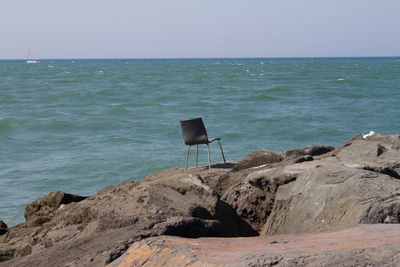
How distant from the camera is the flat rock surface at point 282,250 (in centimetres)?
188

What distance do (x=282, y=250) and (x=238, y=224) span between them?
198 cm

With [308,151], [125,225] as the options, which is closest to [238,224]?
[125,225]

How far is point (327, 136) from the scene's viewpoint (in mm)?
14891

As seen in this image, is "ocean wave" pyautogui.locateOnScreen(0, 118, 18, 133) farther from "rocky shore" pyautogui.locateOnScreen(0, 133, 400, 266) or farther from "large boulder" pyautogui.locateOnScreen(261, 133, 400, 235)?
"large boulder" pyautogui.locateOnScreen(261, 133, 400, 235)

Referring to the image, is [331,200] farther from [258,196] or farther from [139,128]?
[139,128]

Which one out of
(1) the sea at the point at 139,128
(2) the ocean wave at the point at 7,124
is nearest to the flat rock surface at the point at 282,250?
(1) the sea at the point at 139,128

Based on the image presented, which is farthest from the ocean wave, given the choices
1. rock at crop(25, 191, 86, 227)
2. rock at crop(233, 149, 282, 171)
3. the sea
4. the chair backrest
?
rock at crop(233, 149, 282, 171)

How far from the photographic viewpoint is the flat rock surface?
6.15 feet

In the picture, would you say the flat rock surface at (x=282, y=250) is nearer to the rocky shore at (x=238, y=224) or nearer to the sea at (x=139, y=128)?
the rocky shore at (x=238, y=224)

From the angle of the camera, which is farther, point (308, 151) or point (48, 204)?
point (308, 151)

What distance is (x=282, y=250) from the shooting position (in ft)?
7.00

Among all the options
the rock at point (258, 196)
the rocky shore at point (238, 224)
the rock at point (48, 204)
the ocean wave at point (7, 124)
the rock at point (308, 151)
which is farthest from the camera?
the ocean wave at point (7, 124)

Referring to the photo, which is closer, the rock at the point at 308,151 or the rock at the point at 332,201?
the rock at the point at 332,201

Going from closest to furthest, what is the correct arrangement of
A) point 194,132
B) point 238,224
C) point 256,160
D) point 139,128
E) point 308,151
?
point 238,224 → point 256,160 → point 308,151 → point 194,132 → point 139,128
